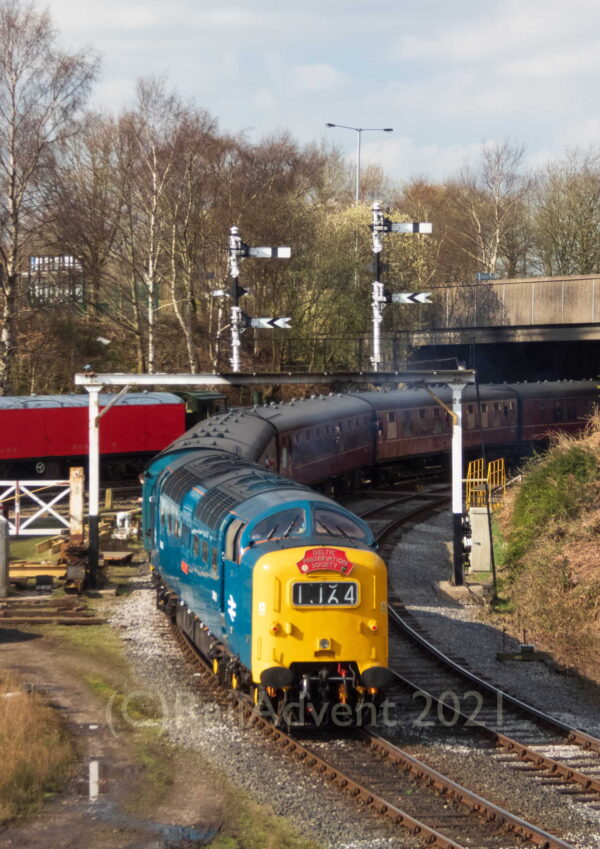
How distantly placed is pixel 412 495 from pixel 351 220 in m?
22.8

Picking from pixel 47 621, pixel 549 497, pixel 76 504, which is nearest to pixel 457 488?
pixel 549 497

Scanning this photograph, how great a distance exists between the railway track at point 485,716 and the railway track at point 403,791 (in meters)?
1.23

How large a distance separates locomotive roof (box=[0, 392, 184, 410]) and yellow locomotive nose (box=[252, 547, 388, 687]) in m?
20.6

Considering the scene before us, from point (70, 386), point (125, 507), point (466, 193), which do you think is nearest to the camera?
point (125, 507)

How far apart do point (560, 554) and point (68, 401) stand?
19.2 m

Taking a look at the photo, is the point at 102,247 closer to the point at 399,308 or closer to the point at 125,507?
the point at 399,308

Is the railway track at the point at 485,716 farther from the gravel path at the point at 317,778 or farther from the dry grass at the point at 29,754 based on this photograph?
the dry grass at the point at 29,754

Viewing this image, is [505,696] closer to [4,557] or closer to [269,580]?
[269,580]

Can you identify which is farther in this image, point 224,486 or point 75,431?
point 75,431

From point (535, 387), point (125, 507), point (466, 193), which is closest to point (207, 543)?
point (125, 507)

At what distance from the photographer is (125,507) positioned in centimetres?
2997

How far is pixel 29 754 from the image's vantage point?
1076 cm

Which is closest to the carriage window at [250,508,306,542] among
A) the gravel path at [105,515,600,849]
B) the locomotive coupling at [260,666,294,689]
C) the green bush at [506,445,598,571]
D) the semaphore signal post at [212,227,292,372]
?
the locomotive coupling at [260,666,294,689]

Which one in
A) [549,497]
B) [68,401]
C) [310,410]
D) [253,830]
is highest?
[68,401]
